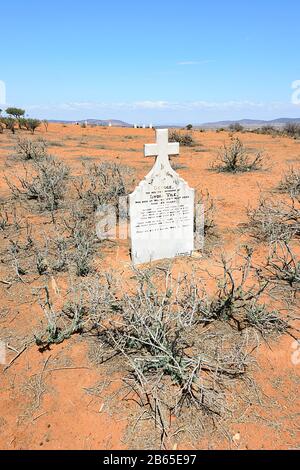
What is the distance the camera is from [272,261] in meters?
4.48

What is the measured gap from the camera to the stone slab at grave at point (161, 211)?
4246mm

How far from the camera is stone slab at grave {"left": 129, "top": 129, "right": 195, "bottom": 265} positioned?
4.25 metres

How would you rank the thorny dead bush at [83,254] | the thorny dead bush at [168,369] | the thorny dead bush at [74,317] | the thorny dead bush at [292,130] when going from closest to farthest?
the thorny dead bush at [168,369] → the thorny dead bush at [74,317] → the thorny dead bush at [83,254] → the thorny dead bush at [292,130]

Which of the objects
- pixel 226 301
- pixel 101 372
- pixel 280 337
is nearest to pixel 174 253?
pixel 226 301

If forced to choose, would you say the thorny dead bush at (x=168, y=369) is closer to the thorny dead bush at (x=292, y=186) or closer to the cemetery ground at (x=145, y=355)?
the cemetery ground at (x=145, y=355)

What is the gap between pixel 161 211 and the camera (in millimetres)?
4438

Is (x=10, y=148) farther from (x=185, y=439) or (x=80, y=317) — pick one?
(x=185, y=439)

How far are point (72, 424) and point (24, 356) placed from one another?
2.76ft

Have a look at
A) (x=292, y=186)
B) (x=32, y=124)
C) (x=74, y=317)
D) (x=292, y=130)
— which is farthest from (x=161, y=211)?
(x=292, y=130)

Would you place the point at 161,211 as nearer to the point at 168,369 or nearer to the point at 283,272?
the point at 283,272

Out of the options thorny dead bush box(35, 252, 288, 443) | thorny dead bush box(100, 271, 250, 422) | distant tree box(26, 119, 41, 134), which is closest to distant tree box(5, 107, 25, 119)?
distant tree box(26, 119, 41, 134)

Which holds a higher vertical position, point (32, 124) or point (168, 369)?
point (32, 124)

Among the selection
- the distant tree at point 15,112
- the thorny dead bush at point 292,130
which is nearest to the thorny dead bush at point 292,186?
the thorny dead bush at point 292,130
